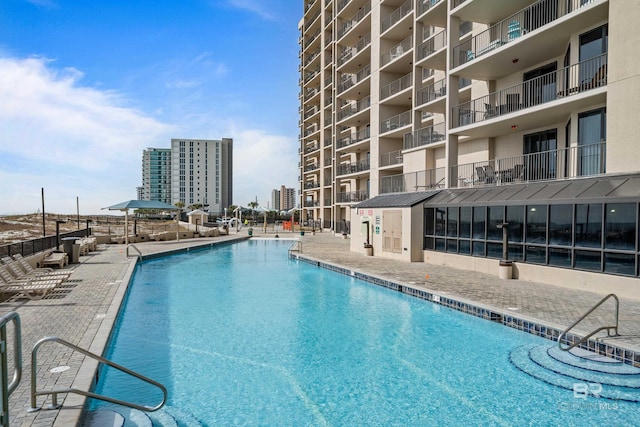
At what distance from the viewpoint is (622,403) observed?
545cm

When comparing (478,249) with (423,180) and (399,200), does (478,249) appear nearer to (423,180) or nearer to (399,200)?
(399,200)

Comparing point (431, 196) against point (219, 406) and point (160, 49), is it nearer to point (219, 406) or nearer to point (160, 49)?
point (160, 49)

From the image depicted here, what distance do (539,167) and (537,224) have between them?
410 centimetres

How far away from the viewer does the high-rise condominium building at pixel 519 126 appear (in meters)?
10.9

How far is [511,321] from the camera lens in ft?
27.9

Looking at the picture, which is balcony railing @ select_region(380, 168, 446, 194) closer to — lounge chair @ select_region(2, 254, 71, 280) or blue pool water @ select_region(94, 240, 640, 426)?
blue pool water @ select_region(94, 240, 640, 426)

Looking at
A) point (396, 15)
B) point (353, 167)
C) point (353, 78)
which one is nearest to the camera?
point (396, 15)

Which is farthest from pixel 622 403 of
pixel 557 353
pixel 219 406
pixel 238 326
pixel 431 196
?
pixel 431 196

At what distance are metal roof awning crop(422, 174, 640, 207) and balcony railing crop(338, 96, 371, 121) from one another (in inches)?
730

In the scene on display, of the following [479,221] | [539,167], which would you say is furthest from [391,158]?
[479,221]

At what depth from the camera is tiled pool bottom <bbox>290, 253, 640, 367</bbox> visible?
21.4 ft

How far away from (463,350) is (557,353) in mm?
1595

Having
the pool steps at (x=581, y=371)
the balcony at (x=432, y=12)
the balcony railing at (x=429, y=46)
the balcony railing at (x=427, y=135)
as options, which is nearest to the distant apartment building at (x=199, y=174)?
the balcony railing at (x=427, y=135)

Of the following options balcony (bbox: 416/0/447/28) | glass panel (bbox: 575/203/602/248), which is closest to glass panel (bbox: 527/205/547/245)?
glass panel (bbox: 575/203/602/248)
